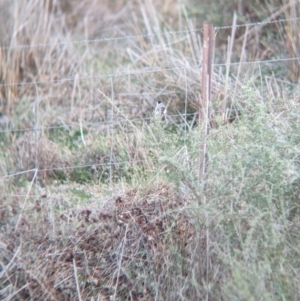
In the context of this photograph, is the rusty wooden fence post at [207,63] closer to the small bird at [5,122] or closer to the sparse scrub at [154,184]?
the sparse scrub at [154,184]

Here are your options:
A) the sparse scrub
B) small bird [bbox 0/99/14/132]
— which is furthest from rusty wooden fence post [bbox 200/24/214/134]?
small bird [bbox 0/99/14/132]

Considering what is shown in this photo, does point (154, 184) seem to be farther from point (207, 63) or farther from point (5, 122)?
point (5, 122)

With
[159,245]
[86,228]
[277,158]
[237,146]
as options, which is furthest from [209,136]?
[86,228]

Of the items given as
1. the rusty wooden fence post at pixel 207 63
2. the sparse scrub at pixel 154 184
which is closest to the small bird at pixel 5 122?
the sparse scrub at pixel 154 184

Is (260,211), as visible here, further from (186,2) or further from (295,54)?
(186,2)

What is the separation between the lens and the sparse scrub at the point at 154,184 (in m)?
3.92

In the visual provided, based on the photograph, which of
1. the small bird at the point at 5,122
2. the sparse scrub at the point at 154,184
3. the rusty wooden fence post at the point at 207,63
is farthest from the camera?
the small bird at the point at 5,122

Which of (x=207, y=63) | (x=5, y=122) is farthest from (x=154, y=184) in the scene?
(x=5, y=122)

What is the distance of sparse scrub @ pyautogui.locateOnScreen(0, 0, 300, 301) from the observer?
392 centimetres

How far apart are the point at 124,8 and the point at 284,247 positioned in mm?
5826

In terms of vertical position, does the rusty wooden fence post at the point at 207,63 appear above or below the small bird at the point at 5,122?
above

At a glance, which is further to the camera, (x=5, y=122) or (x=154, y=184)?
(x=5, y=122)

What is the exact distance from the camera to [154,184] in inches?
180

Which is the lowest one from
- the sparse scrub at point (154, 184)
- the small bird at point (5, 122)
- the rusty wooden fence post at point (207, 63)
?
the small bird at point (5, 122)
